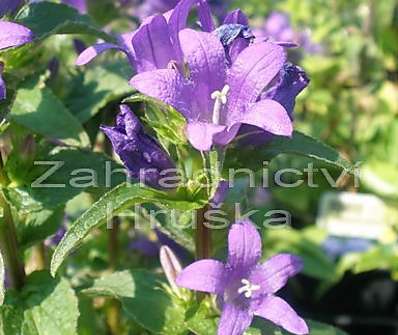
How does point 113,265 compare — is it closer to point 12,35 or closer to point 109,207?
point 109,207

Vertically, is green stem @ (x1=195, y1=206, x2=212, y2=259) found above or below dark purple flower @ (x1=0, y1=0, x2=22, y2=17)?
below

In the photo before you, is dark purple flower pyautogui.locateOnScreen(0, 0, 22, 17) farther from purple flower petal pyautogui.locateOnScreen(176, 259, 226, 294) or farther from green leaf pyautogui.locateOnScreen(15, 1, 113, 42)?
purple flower petal pyautogui.locateOnScreen(176, 259, 226, 294)

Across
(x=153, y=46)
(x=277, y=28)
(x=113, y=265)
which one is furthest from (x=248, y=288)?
(x=277, y=28)

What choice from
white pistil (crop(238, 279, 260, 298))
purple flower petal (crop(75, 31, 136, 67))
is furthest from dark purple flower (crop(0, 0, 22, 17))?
white pistil (crop(238, 279, 260, 298))

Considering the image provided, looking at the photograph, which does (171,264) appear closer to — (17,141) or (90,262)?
(17,141)

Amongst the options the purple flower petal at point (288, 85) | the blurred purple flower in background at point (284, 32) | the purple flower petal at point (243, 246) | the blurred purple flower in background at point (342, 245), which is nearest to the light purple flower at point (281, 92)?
the purple flower petal at point (288, 85)

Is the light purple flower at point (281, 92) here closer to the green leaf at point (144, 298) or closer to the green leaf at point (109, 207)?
the green leaf at point (109, 207)

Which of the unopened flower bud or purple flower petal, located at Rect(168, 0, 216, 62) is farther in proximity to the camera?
the unopened flower bud
